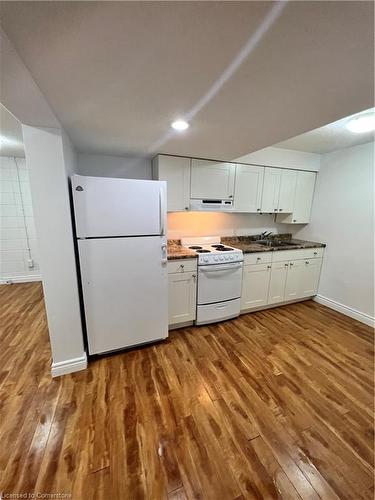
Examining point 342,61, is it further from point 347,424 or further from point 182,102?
point 347,424

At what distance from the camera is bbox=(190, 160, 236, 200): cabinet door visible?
2607mm

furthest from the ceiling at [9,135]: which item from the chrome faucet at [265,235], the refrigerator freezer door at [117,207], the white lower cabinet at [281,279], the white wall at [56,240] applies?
the chrome faucet at [265,235]

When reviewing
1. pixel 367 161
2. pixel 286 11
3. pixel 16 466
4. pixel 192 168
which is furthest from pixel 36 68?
pixel 367 161

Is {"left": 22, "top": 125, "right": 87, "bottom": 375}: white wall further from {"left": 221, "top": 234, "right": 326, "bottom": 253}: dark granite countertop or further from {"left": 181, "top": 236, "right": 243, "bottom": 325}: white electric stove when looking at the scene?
{"left": 221, "top": 234, "right": 326, "bottom": 253}: dark granite countertop

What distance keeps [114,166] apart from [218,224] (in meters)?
1.69

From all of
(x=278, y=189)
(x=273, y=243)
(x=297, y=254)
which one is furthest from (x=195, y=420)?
(x=278, y=189)

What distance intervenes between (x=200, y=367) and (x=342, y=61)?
90.6 inches

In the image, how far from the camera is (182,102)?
1.26m

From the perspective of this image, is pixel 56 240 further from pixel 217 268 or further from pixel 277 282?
pixel 277 282

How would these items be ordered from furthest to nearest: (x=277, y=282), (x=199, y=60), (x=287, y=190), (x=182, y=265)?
(x=287, y=190)
(x=277, y=282)
(x=182, y=265)
(x=199, y=60)

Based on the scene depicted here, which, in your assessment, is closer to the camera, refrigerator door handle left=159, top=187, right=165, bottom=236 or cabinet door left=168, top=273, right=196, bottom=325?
refrigerator door handle left=159, top=187, right=165, bottom=236

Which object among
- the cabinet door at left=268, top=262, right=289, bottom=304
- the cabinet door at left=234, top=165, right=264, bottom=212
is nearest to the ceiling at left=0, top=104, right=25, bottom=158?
the cabinet door at left=234, top=165, right=264, bottom=212

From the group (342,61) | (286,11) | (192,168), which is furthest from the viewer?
(192,168)

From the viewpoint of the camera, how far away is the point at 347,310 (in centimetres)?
296
